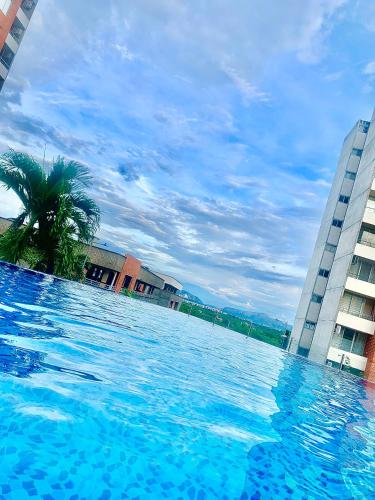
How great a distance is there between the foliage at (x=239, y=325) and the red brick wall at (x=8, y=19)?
2836 cm

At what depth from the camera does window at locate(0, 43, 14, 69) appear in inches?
1041

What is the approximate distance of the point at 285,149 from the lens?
1383 inches

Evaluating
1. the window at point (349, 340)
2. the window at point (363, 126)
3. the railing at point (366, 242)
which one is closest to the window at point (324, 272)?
the railing at point (366, 242)

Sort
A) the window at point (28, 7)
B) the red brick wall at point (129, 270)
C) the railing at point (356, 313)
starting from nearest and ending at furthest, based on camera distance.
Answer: the railing at point (356, 313) < the window at point (28, 7) < the red brick wall at point (129, 270)

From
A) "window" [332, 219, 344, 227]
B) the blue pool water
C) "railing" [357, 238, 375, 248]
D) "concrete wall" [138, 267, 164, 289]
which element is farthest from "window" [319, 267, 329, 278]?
the blue pool water

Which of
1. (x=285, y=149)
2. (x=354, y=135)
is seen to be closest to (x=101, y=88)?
(x=285, y=149)

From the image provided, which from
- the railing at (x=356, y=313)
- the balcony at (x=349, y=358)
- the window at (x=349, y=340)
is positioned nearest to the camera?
the balcony at (x=349, y=358)

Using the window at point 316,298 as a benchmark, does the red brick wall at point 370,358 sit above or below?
below

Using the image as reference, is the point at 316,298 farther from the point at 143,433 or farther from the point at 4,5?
the point at 4,5

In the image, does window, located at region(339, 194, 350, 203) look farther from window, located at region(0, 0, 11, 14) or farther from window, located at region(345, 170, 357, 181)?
window, located at region(0, 0, 11, 14)

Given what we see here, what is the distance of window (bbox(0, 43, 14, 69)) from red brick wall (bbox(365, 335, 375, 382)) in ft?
124

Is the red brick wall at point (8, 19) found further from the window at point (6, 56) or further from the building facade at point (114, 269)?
the building facade at point (114, 269)

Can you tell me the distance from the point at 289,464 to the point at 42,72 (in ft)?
101

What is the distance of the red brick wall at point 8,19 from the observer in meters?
25.0
